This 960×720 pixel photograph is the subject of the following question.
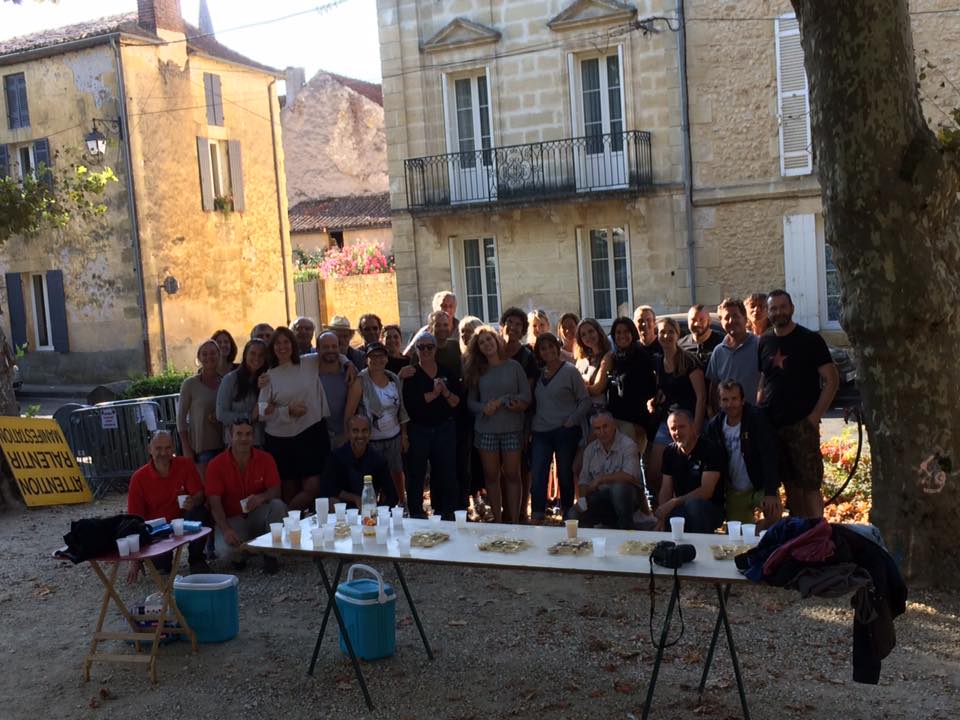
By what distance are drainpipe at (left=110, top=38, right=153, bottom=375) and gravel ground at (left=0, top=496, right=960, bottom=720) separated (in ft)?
53.8

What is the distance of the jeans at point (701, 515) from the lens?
7.21 meters

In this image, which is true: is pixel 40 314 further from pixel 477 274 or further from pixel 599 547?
pixel 599 547

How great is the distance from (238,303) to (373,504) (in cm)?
2010

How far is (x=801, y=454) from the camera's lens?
754 centimetres

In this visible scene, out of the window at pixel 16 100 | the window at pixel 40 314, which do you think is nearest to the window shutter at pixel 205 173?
the window at pixel 16 100

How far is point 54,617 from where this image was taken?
7512 mm

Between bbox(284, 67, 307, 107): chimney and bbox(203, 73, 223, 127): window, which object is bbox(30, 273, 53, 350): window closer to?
bbox(203, 73, 223, 127): window

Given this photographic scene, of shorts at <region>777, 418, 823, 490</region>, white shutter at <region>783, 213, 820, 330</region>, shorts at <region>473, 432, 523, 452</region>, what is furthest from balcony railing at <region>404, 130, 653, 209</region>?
shorts at <region>777, 418, 823, 490</region>

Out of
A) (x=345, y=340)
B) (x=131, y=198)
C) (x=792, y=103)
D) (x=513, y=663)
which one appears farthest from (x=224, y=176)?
(x=513, y=663)

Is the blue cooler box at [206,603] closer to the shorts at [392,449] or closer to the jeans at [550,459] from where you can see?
the shorts at [392,449]

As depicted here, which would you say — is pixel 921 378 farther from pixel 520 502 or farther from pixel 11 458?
pixel 11 458

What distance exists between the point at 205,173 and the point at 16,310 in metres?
5.42

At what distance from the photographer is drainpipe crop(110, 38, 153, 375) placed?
75.1ft

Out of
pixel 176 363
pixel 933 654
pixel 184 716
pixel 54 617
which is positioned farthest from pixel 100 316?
pixel 933 654
